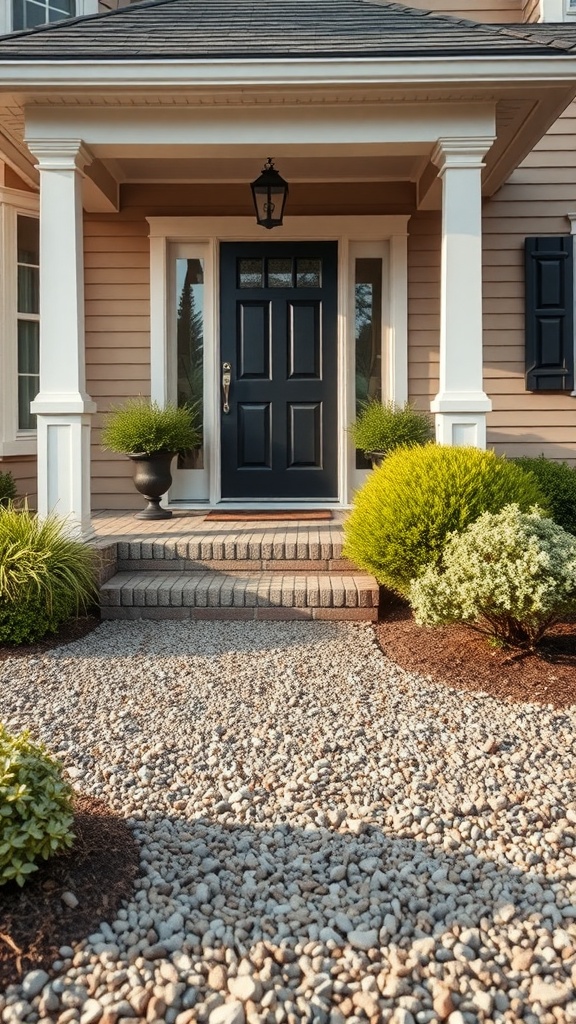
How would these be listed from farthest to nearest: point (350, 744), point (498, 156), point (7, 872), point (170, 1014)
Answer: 1. point (498, 156)
2. point (350, 744)
3. point (7, 872)
4. point (170, 1014)

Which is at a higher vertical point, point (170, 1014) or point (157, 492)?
point (157, 492)

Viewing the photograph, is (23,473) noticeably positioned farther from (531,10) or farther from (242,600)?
(531,10)

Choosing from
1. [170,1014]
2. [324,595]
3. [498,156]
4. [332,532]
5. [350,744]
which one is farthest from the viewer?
[498,156]

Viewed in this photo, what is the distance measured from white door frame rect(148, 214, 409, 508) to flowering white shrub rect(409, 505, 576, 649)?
2657 mm

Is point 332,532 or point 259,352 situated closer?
point 332,532

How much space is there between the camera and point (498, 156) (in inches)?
209

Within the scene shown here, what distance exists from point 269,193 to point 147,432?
72.0 inches

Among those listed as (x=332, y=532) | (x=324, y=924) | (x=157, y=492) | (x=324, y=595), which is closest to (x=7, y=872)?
(x=324, y=924)

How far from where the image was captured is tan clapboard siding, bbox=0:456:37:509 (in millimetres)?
5941

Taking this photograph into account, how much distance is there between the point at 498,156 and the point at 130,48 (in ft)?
8.33

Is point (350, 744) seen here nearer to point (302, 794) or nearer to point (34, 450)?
point (302, 794)

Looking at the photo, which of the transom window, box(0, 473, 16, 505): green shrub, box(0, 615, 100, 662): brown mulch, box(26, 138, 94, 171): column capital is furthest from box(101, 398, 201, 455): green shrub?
the transom window

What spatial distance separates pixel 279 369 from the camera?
20.1ft

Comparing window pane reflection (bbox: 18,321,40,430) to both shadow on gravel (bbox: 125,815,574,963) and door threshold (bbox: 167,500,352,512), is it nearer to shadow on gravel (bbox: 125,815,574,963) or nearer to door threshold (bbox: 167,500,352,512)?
door threshold (bbox: 167,500,352,512)
